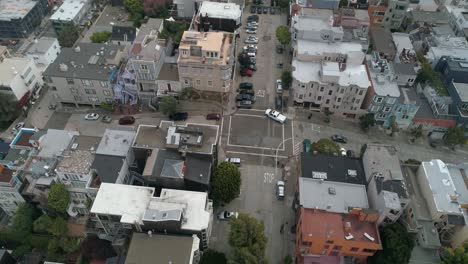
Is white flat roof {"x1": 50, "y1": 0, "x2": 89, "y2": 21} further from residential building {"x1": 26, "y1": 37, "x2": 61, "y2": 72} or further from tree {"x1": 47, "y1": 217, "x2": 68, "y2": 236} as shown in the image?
tree {"x1": 47, "y1": 217, "x2": 68, "y2": 236}

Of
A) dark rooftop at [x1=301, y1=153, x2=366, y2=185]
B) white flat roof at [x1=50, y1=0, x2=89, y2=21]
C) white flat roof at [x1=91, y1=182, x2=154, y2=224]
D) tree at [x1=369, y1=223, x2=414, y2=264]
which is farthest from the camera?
white flat roof at [x1=50, y1=0, x2=89, y2=21]

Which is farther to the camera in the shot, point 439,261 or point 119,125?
point 119,125

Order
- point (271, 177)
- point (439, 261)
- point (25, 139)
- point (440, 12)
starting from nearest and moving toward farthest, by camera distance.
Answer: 1. point (439, 261)
2. point (25, 139)
3. point (271, 177)
4. point (440, 12)

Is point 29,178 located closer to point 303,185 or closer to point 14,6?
point 303,185

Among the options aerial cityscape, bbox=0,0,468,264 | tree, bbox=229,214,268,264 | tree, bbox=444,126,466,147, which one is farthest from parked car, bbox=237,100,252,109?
tree, bbox=444,126,466,147

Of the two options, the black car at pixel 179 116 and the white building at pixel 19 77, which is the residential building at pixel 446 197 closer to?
the black car at pixel 179 116

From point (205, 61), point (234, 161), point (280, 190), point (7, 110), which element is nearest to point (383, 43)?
point (205, 61)

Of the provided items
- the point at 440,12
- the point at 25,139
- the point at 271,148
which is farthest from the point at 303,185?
the point at 440,12
